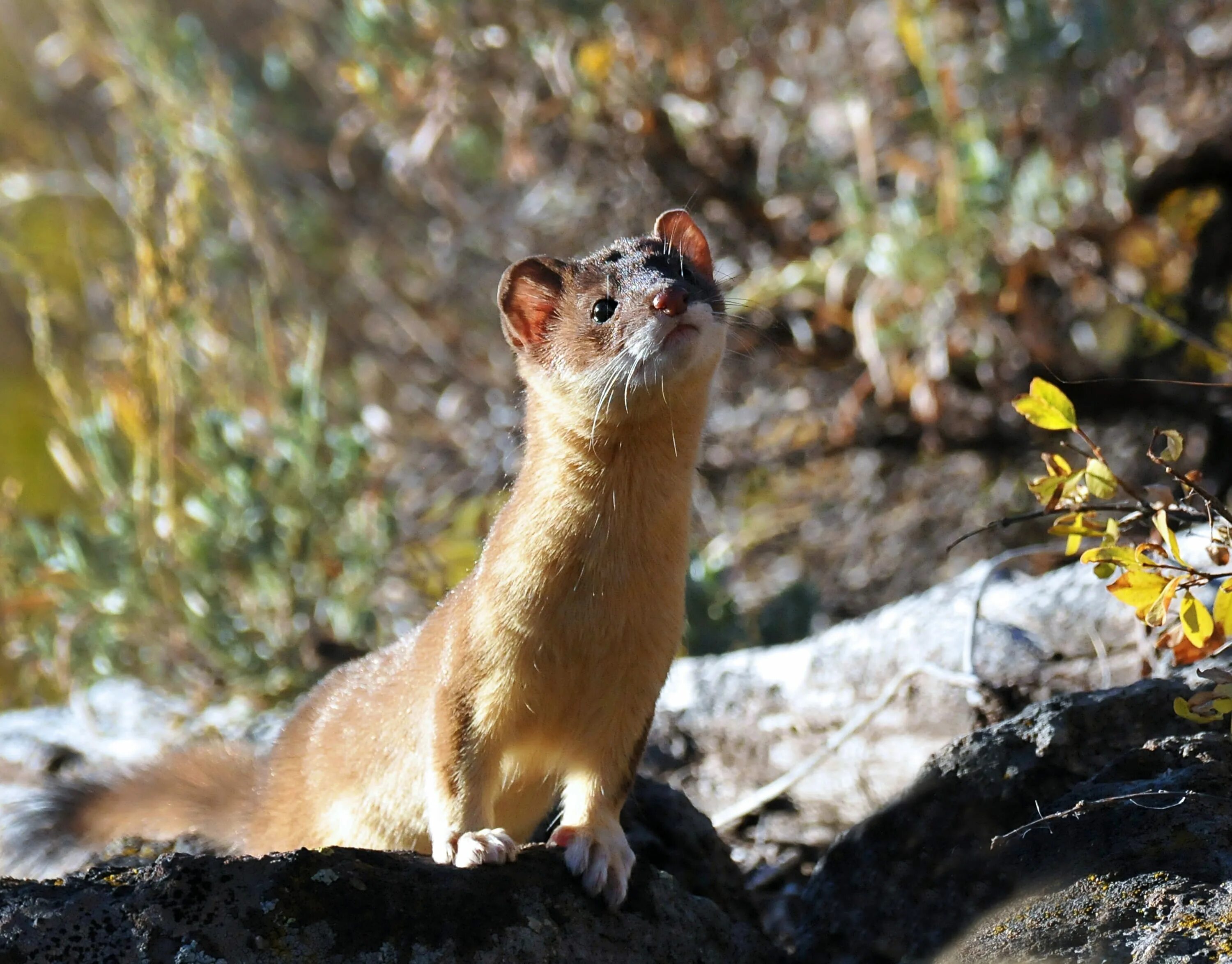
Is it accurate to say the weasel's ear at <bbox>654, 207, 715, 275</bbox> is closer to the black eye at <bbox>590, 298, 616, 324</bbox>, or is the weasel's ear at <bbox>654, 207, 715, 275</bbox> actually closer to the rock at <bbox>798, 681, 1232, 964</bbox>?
the black eye at <bbox>590, 298, 616, 324</bbox>

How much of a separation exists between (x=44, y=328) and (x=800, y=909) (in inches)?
125

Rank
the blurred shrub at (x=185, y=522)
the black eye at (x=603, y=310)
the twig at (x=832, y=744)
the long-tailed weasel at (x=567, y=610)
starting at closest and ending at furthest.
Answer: the long-tailed weasel at (x=567, y=610)
the black eye at (x=603, y=310)
the twig at (x=832, y=744)
the blurred shrub at (x=185, y=522)

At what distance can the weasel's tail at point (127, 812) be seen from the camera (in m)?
3.35

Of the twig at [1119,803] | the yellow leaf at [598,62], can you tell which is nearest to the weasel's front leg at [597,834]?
the twig at [1119,803]

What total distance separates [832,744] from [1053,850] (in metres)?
1.13

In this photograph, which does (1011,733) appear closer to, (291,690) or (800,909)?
(800,909)

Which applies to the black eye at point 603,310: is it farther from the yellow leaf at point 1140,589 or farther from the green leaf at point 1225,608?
the green leaf at point 1225,608

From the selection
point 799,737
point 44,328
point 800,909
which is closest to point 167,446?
point 44,328

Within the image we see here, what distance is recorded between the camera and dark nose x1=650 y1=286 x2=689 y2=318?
8.55ft

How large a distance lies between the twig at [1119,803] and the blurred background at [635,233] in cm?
221

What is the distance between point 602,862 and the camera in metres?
2.40

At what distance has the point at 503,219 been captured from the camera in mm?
6871

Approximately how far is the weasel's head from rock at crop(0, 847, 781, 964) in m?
0.94

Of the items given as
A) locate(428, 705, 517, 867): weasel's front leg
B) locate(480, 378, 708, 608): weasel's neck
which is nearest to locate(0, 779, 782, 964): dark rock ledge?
locate(428, 705, 517, 867): weasel's front leg
